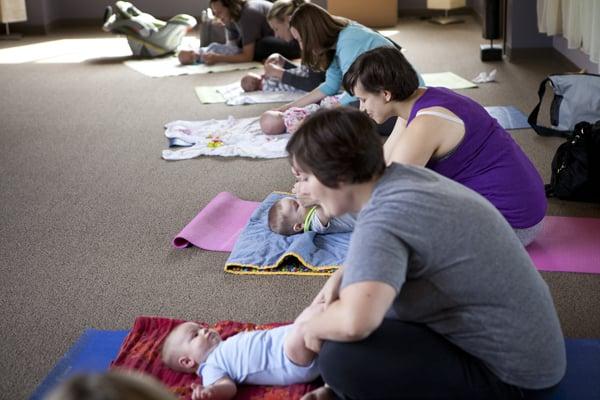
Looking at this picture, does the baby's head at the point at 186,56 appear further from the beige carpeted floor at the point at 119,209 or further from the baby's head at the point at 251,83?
the baby's head at the point at 251,83

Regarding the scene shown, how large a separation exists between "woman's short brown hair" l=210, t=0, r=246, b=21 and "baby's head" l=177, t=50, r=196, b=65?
1.99 ft

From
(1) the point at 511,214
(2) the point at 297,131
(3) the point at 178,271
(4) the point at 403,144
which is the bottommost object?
(3) the point at 178,271

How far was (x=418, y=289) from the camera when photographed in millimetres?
1618

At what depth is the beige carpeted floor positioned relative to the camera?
8.13 feet

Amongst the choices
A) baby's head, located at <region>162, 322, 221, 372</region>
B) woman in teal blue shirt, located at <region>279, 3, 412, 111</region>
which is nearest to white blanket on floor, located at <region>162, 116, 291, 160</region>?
woman in teal blue shirt, located at <region>279, 3, 412, 111</region>

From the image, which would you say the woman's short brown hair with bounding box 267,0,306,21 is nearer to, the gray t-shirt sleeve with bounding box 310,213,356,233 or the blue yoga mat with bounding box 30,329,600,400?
the gray t-shirt sleeve with bounding box 310,213,356,233

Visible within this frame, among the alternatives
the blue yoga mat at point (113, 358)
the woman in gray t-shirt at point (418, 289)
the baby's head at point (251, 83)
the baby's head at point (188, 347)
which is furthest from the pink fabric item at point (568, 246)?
the baby's head at point (251, 83)

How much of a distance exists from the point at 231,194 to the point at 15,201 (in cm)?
96

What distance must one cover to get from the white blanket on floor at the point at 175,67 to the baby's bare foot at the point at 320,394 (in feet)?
14.6

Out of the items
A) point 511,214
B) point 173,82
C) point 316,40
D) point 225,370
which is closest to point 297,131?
point 225,370

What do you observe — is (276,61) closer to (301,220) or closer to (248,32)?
(248,32)

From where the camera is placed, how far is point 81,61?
22.1 feet

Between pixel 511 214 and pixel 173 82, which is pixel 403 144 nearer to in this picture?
pixel 511 214

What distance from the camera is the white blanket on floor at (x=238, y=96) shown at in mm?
5078
